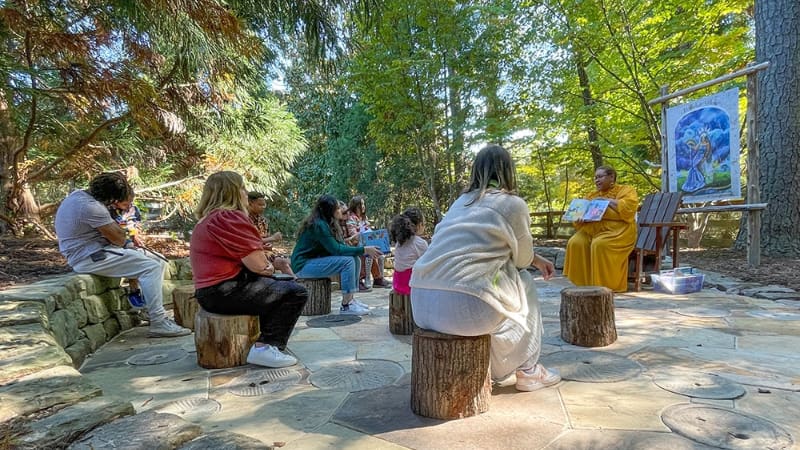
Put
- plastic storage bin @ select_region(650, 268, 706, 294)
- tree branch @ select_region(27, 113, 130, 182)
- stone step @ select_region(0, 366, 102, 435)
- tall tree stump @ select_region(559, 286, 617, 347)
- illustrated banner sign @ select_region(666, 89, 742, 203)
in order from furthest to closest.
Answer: illustrated banner sign @ select_region(666, 89, 742, 203) → tree branch @ select_region(27, 113, 130, 182) → plastic storage bin @ select_region(650, 268, 706, 294) → tall tree stump @ select_region(559, 286, 617, 347) → stone step @ select_region(0, 366, 102, 435)

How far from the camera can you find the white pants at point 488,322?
185 centimetres

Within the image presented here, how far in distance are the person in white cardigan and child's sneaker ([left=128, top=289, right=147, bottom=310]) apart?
284 centimetres

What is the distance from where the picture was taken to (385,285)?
582 cm

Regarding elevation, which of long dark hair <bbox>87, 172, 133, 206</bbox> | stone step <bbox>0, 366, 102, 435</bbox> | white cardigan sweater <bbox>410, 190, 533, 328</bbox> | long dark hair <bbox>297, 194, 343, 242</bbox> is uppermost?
long dark hair <bbox>87, 172, 133, 206</bbox>

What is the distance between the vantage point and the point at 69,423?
1.41 metres

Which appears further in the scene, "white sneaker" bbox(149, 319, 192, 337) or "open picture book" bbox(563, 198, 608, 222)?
"open picture book" bbox(563, 198, 608, 222)

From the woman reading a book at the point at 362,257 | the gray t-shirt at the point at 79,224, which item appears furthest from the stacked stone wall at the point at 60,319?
the woman reading a book at the point at 362,257

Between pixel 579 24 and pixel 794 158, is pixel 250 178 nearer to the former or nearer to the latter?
pixel 579 24

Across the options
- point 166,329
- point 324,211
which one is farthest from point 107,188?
point 324,211

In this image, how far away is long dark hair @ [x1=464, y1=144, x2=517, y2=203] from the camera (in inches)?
80.0

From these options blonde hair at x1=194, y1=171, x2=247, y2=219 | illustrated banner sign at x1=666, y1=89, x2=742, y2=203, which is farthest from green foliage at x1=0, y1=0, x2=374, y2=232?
illustrated banner sign at x1=666, y1=89, x2=742, y2=203

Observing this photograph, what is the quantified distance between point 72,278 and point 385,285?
3427 mm

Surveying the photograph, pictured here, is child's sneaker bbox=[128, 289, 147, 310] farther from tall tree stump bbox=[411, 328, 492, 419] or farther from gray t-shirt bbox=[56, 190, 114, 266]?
tall tree stump bbox=[411, 328, 492, 419]

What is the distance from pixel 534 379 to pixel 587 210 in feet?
10.0
